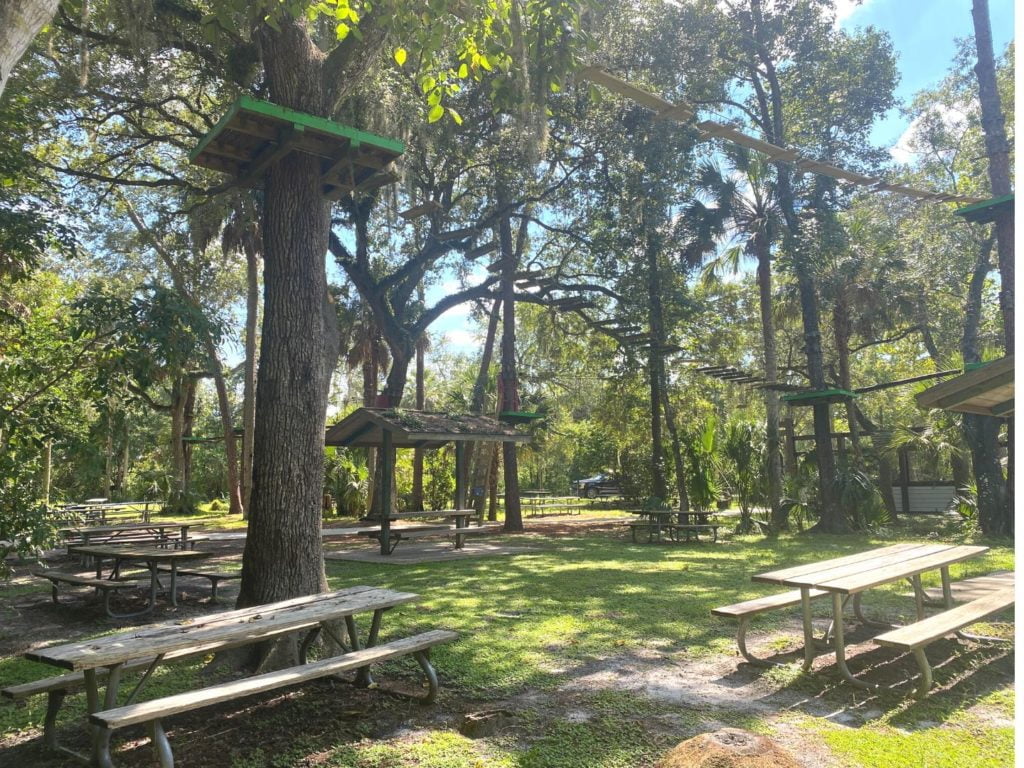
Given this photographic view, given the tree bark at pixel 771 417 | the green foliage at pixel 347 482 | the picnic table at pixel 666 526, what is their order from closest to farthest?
1. the picnic table at pixel 666 526
2. the tree bark at pixel 771 417
3. the green foliage at pixel 347 482

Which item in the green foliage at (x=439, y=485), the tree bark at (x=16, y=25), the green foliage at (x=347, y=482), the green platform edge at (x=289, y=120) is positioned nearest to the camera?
the tree bark at (x=16, y=25)

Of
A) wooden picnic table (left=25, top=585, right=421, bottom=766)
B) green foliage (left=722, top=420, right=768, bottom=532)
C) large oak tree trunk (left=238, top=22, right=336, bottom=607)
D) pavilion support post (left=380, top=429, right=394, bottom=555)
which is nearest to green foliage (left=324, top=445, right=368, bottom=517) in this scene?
pavilion support post (left=380, top=429, right=394, bottom=555)

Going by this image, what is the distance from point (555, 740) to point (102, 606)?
6493 mm

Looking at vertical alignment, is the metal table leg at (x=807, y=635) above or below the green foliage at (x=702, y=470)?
below

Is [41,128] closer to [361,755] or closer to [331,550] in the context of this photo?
[331,550]

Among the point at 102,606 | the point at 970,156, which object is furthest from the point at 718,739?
the point at 970,156

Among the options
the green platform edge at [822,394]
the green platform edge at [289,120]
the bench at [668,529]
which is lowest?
the bench at [668,529]

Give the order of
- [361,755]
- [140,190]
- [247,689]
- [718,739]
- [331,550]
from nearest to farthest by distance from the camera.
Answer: [718,739] → [247,689] → [361,755] → [331,550] → [140,190]

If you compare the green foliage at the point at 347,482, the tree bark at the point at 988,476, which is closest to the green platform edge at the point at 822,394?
the tree bark at the point at 988,476

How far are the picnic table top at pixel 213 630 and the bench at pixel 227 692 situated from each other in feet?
0.76

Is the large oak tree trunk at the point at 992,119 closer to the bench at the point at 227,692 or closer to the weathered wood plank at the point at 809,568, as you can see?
the weathered wood plank at the point at 809,568

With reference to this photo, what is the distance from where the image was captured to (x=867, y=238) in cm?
2073

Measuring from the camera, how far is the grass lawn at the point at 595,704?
136 inches

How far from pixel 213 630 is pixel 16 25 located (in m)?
2.94
